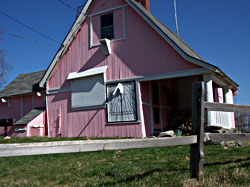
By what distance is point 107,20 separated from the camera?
526 inches

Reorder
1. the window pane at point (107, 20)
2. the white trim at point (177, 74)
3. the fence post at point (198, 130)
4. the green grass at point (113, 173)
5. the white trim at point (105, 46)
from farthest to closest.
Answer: the window pane at point (107, 20), the white trim at point (105, 46), the white trim at point (177, 74), the green grass at point (113, 173), the fence post at point (198, 130)

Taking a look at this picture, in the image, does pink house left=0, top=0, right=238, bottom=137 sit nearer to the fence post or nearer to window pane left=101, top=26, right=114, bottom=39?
window pane left=101, top=26, right=114, bottom=39

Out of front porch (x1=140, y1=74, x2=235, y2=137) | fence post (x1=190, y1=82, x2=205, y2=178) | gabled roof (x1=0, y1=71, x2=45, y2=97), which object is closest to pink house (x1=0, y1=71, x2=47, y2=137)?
gabled roof (x1=0, y1=71, x2=45, y2=97)

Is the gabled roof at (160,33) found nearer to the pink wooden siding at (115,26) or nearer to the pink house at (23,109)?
the pink wooden siding at (115,26)

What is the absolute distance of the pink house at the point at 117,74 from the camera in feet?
38.2

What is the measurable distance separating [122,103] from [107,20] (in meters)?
4.26

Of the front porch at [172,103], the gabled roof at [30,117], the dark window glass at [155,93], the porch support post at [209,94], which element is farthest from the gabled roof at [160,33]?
the dark window glass at [155,93]

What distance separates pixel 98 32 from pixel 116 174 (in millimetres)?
10232

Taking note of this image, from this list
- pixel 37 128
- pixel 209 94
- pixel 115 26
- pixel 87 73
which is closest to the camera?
pixel 209 94

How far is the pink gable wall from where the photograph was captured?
1179 cm

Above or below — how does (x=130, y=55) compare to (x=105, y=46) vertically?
below

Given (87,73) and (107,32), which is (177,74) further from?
(87,73)

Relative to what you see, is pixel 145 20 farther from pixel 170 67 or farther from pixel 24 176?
pixel 24 176

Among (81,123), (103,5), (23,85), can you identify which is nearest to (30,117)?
(81,123)
